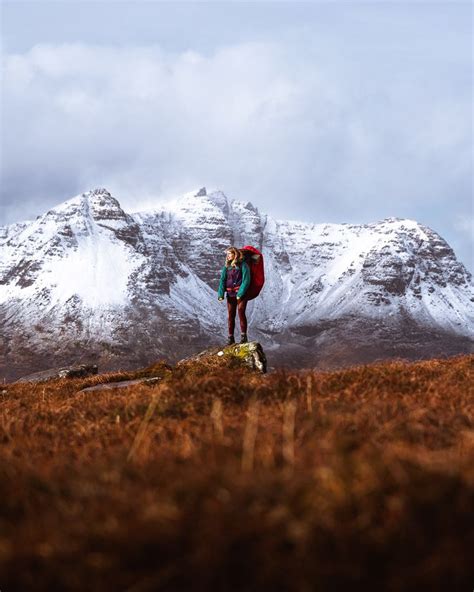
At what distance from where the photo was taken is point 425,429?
5.62 metres

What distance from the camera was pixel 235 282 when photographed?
74.7 feet

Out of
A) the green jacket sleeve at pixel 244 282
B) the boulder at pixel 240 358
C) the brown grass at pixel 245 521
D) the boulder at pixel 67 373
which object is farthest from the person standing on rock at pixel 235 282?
the brown grass at pixel 245 521

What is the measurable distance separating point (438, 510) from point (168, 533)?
1249mm

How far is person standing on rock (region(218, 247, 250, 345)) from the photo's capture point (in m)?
22.3

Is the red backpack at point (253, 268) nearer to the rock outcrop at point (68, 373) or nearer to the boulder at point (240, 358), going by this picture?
the boulder at point (240, 358)

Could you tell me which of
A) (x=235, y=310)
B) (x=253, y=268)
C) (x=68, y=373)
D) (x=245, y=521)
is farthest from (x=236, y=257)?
(x=245, y=521)

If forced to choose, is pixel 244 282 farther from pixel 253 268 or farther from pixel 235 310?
pixel 235 310

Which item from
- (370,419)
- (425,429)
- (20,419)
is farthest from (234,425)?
(20,419)

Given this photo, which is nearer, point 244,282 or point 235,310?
point 244,282

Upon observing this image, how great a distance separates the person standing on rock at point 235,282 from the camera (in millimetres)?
22266

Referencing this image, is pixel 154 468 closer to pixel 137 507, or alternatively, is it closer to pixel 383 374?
pixel 137 507

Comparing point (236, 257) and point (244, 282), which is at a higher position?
point (236, 257)

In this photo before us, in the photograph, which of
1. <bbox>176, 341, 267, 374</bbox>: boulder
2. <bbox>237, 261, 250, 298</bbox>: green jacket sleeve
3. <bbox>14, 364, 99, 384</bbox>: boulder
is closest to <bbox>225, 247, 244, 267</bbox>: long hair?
<bbox>237, 261, 250, 298</bbox>: green jacket sleeve

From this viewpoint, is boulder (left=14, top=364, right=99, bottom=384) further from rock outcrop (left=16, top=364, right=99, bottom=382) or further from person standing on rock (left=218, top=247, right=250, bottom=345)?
person standing on rock (left=218, top=247, right=250, bottom=345)
